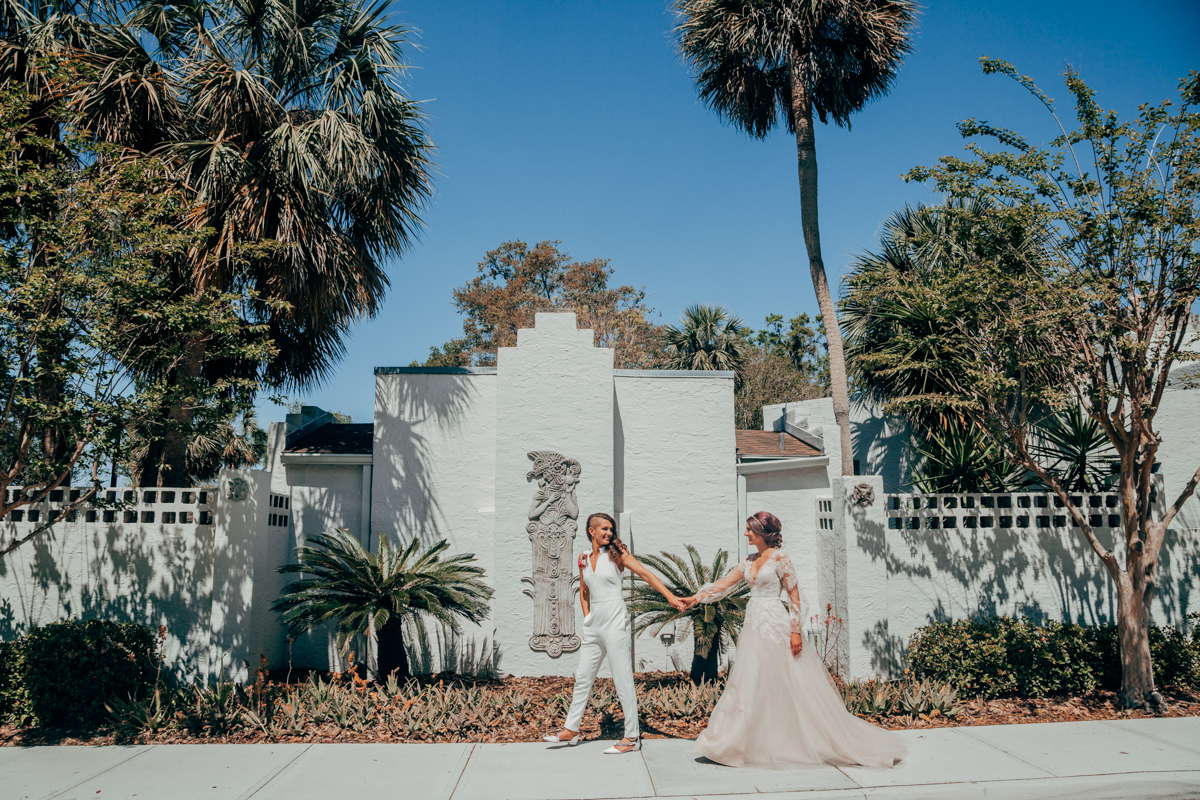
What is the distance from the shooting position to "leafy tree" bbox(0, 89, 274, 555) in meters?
7.07

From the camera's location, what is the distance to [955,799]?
5410mm

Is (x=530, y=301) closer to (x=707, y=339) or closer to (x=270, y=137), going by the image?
(x=707, y=339)

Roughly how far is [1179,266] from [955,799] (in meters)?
5.60

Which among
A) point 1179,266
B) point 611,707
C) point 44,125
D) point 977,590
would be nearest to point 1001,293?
point 1179,266

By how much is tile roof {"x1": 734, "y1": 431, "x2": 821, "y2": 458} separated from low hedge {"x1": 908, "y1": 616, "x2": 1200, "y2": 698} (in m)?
5.08

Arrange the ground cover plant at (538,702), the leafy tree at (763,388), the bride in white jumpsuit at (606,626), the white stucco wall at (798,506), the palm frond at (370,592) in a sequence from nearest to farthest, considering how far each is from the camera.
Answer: the bride in white jumpsuit at (606,626) → the ground cover plant at (538,702) → the palm frond at (370,592) → the white stucco wall at (798,506) → the leafy tree at (763,388)

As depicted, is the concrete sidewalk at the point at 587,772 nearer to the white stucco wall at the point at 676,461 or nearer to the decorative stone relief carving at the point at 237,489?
the decorative stone relief carving at the point at 237,489

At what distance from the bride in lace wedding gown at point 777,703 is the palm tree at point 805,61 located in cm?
609

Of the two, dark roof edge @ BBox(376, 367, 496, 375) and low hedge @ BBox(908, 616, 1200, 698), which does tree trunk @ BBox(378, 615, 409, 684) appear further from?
low hedge @ BBox(908, 616, 1200, 698)

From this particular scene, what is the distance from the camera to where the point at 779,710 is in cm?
602

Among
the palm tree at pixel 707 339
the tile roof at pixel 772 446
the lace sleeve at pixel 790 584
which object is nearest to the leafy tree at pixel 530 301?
the palm tree at pixel 707 339

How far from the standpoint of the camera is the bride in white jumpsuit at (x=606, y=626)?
6.24 metres

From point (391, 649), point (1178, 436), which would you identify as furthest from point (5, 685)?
point (1178, 436)

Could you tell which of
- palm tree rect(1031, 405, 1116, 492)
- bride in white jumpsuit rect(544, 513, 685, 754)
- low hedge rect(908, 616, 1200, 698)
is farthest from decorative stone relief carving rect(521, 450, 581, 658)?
palm tree rect(1031, 405, 1116, 492)
